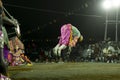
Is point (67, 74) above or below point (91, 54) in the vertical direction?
below

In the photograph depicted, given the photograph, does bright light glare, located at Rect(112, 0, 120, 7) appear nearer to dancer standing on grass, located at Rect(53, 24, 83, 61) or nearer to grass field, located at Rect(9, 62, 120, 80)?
dancer standing on grass, located at Rect(53, 24, 83, 61)

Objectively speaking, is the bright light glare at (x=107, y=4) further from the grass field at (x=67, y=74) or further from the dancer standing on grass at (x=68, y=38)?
the grass field at (x=67, y=74)

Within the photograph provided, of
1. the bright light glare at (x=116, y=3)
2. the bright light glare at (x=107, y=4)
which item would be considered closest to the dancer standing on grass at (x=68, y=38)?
the bright light glare at (x=107, y=4)

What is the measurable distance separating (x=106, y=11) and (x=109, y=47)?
6.02 m

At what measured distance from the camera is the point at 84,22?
2695 cm

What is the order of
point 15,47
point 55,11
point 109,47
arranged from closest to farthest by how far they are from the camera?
point 15,47, point 109,47, point 55,11

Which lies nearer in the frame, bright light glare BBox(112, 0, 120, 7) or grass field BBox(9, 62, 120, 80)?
grass field BBox(9, 62, 120, 80)

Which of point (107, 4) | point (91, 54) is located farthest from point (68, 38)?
point (107, 4)

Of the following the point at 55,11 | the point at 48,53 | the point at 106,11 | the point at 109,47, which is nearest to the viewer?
the point at 109,47

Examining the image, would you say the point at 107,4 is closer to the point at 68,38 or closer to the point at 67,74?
the point at 68,38

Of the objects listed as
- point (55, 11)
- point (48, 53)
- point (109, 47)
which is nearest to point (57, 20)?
point (55, 11)

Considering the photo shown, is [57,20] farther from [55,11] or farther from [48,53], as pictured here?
[48,53]

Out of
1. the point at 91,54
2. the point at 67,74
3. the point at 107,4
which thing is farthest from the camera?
the point at 107,4

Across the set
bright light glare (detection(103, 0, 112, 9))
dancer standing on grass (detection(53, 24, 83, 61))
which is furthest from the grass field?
bright light glare (detection(103, 0, 112, 9))
